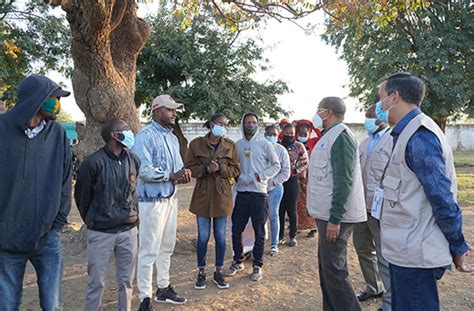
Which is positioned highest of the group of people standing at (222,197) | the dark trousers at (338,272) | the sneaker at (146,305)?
the group of people standing at (222,197)

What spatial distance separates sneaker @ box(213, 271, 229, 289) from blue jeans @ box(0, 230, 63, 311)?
199cm

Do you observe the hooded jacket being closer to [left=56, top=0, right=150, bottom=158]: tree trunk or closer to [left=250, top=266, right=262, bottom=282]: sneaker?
[left=250, top=266, right=262, bottom=282]: sneaker

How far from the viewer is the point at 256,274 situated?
15.1 ft

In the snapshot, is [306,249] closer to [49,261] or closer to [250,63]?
[49,261]

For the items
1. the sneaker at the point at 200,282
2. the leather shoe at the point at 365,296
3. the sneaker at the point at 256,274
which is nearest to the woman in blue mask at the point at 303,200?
the sneaker at the point at 256,274

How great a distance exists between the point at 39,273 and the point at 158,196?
1.30 metres

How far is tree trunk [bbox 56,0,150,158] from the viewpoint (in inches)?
193

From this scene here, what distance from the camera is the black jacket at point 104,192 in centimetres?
315

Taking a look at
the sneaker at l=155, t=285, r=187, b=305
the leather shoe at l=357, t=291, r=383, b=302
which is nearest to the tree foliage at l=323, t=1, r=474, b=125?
the leather shoe at l=357, t=291, r=383, b=302

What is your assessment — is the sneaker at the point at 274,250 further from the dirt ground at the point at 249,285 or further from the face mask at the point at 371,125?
the face mask at the point at 371,125

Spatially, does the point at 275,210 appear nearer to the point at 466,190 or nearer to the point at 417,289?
the point at 417,289

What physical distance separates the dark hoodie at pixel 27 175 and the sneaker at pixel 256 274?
2.63 meters

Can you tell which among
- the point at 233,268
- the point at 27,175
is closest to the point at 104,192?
the point at 27,175

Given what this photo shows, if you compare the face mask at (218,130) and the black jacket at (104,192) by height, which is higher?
the face mask at (218,130)
